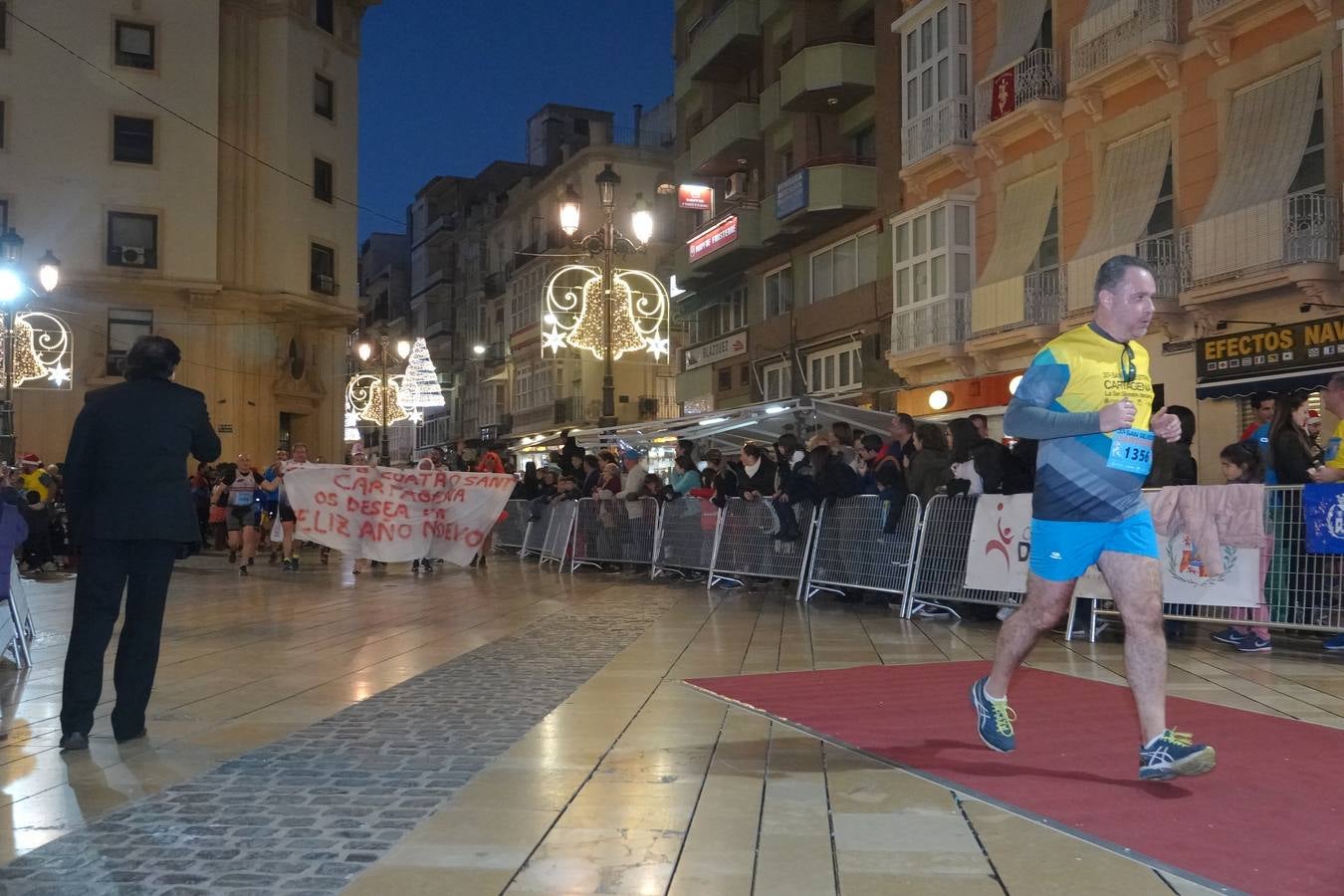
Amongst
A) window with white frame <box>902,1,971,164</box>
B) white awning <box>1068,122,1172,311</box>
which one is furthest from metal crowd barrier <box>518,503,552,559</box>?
window with white frame <box>902,1,971,164</box>

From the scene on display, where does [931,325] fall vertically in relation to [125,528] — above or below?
above

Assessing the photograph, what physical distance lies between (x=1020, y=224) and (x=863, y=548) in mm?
13466

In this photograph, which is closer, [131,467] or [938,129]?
[131,467]

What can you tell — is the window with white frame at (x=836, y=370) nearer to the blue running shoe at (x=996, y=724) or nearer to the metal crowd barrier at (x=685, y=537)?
the metal crowd barrier at (x=685, y=537)

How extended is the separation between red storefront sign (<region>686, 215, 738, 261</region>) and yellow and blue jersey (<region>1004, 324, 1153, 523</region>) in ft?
96.7

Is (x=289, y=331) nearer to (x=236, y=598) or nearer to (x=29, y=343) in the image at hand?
(x=29, y=343)

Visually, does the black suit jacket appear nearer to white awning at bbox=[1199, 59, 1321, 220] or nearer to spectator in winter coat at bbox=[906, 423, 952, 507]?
spectator in winter coat at bbox=[906, 423, 952, 507]

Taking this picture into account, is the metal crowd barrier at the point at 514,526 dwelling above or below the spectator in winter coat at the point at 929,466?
below

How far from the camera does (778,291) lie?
34500mm

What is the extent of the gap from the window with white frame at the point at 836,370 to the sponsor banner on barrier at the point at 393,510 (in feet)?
44.7

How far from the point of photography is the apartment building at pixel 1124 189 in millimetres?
17391

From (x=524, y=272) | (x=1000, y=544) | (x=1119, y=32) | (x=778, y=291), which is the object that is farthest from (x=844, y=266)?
(x=524, y=272)

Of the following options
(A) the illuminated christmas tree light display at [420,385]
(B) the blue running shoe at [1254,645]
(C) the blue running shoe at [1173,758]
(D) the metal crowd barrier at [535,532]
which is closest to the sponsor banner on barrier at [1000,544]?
(B) the blue running shoe at [1254,645]

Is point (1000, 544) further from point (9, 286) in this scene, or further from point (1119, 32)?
point (9, 286)
